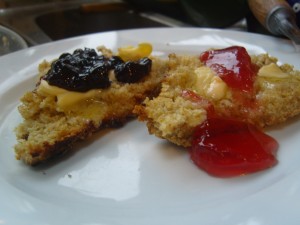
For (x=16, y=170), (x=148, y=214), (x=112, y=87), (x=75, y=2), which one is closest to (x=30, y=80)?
(x=112, y=87)

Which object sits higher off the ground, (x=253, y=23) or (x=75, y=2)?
(x=253, y=23)

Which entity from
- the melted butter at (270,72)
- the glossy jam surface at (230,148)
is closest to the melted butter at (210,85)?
the glossy jam surface at (230,148)

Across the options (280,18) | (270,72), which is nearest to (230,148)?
(270,72)

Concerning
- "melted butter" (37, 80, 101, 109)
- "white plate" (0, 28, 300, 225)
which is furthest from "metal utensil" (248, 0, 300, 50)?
"melted butter" (37, 80, 101, 109)

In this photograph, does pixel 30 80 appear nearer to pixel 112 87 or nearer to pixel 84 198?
pixel 112 87

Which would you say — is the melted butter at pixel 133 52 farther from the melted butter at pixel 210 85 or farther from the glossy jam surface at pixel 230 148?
the glossy jam surface at pixel 230 148

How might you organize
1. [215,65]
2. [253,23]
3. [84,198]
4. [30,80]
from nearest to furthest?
[84,198] < [215,65] < [30,80] < [253,23]

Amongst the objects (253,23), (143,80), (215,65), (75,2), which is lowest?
(75,2)

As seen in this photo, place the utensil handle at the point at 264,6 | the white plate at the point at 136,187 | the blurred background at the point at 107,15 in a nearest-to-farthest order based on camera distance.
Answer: the white plate at the point at 136,187, the utensil handle at the point at 264,6, the blurred background at the point at 107,15
